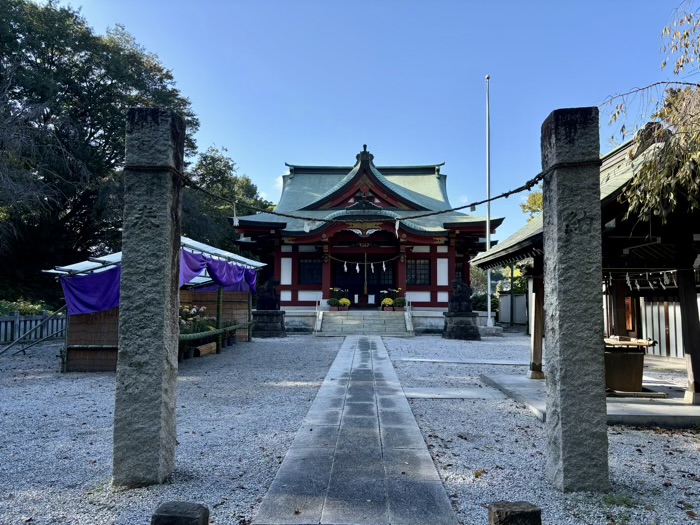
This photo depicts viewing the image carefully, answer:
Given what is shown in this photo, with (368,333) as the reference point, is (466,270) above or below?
above

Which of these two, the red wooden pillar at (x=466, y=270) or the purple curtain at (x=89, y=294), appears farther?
Answer: the red wooden pillar at (x=466, y=270)

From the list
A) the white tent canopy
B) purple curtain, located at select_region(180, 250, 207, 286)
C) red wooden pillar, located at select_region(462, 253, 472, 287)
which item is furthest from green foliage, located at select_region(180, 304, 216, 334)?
red wooden pillar, located at select_region(462, 253, 472, 287)

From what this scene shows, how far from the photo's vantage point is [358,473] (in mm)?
3510

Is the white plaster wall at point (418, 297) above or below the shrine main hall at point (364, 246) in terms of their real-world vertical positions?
below

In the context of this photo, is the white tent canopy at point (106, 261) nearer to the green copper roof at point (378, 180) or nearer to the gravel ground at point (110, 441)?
the gravel ground at point (110, 441)

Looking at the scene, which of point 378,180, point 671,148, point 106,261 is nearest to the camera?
point 671,148

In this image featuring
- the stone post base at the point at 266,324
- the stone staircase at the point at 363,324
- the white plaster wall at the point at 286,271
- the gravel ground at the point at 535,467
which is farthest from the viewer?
the white plaster wall at the point at 286,271

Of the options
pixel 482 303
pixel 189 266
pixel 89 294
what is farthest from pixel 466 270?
pixel 89 294

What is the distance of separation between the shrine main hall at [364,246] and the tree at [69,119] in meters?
8.17

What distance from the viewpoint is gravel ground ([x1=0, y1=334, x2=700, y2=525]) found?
9.81 feet

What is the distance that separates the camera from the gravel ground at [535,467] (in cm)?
295

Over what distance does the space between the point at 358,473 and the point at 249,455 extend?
1127 millimetres

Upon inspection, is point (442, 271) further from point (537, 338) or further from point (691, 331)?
point (691, 331)

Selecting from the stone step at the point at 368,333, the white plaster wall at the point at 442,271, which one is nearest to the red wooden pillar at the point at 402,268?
the white plaster wall at the point at 442,271
